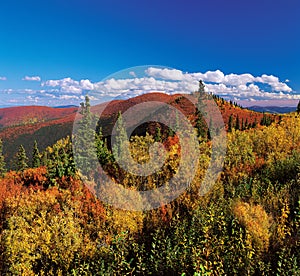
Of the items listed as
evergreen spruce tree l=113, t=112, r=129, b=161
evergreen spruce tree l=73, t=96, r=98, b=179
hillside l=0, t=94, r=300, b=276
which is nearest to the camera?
hillside l=0, t=94, r=300, b=276

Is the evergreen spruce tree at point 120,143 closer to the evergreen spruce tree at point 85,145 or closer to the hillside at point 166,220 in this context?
the hillside at point 166,220

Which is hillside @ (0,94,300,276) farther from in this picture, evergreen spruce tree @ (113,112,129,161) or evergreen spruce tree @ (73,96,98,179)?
evergreen spruce tree @ (113,112,129,161)

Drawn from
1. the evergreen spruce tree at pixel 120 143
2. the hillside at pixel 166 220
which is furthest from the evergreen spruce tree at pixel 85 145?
the evergreen spruce tree at pixel 120 143

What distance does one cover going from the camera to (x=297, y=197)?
67.2ft

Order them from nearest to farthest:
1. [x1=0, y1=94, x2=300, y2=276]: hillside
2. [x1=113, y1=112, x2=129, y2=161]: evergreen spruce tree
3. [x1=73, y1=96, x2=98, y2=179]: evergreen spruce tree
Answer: [x1=0, y1=94, x2=300, y2=276]: hillside, [x1=73, y1=96, x2=98, y2=179]: evergreen spruce tree, [x1=113, y1=112, x2=129, y2=161]: evergreen spruce tree

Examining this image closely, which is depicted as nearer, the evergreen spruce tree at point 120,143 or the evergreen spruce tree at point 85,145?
the evergreen spruce tree at point 85,145

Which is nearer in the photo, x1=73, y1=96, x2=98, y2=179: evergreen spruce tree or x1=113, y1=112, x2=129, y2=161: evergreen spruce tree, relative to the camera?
x1=73, y1=96, x2=98, y2=179: evergreen spruce tree

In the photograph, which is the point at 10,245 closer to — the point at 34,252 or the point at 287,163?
the point at 34,252

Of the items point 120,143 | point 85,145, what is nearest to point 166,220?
point 85,145

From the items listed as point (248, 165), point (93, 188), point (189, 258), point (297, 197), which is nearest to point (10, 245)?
point (189, 258)

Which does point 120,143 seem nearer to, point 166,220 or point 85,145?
point 85,145

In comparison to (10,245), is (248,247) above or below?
above

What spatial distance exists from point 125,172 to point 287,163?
2456 cm

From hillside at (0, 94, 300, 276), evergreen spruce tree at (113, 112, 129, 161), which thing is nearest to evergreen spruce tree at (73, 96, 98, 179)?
hillside at (0, 94, 300, 276)
